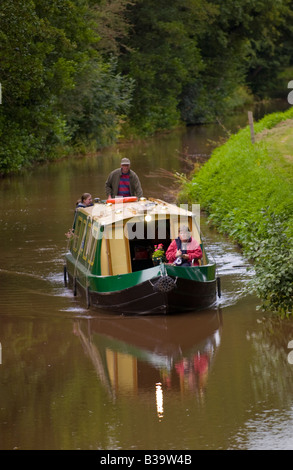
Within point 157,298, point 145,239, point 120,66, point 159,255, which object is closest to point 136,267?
point 145,239

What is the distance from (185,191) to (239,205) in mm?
5123

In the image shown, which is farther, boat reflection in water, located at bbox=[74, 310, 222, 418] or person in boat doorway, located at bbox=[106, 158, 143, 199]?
person in boat doorway, located at bbox=[106, 158, 143, 199]

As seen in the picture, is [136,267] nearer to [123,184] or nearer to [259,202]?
[123,184]

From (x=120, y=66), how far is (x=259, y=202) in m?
36.0

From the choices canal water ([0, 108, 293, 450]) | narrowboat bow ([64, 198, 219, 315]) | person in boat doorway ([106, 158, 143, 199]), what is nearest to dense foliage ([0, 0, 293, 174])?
person in boat doorway ([106, 158, 143, 199])

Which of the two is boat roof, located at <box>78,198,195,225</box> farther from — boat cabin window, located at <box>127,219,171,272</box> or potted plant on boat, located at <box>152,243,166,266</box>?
potted plant on boat, located at <box>152,243,166,266</box>

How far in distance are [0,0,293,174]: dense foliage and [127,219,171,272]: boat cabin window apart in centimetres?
1582

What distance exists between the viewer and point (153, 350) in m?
13.4

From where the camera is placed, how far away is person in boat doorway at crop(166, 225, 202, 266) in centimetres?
1498

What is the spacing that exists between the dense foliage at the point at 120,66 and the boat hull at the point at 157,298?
56.6 ft

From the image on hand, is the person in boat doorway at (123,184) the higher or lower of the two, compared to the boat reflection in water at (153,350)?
higher

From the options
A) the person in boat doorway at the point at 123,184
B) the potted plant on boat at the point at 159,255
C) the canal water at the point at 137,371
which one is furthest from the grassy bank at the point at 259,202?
the person in boat doorway at the point at 123,184

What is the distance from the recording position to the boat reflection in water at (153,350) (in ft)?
38.9

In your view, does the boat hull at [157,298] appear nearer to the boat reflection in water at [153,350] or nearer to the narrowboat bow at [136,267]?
the narrowboat bow at [136,267]
